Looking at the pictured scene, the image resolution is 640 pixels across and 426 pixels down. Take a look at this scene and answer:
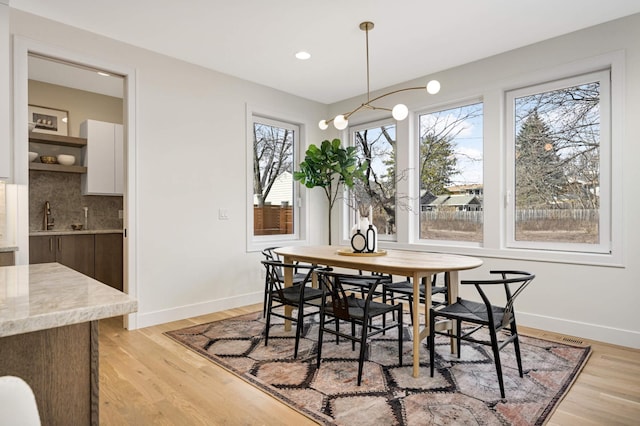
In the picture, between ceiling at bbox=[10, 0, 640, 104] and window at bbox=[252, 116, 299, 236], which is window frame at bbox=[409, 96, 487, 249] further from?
window at bbox=[252, 116, 299, 236]

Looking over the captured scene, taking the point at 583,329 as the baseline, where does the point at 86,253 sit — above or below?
above

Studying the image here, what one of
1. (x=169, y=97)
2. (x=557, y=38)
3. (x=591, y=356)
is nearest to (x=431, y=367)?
(x=591, y=356)

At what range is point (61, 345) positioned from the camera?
3.41 feet

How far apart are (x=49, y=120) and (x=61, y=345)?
4.70 meters

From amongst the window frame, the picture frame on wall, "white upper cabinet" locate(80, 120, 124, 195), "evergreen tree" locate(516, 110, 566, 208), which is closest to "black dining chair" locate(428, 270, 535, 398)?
"evergreen tree" locate(516, 110, 566, 208)

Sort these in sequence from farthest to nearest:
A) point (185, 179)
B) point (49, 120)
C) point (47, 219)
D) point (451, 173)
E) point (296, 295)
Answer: point (49, 120) → point (47, 219) → point (451, 173) → point (185, 179) → point (296, 295)

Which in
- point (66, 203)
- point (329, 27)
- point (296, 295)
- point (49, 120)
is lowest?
point (296, 295)

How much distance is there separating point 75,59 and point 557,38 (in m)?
4.28

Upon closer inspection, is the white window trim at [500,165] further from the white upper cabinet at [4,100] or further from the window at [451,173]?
the white upper cabinet at [4,100]

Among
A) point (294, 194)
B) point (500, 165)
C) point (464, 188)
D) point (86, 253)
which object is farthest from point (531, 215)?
point (86, 253)

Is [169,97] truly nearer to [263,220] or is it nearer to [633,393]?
[263,220]

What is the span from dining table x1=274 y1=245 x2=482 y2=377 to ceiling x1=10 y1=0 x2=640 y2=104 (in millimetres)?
1938

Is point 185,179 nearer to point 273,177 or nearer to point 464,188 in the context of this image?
point 273,177

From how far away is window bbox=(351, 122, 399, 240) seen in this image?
16.1 feet
